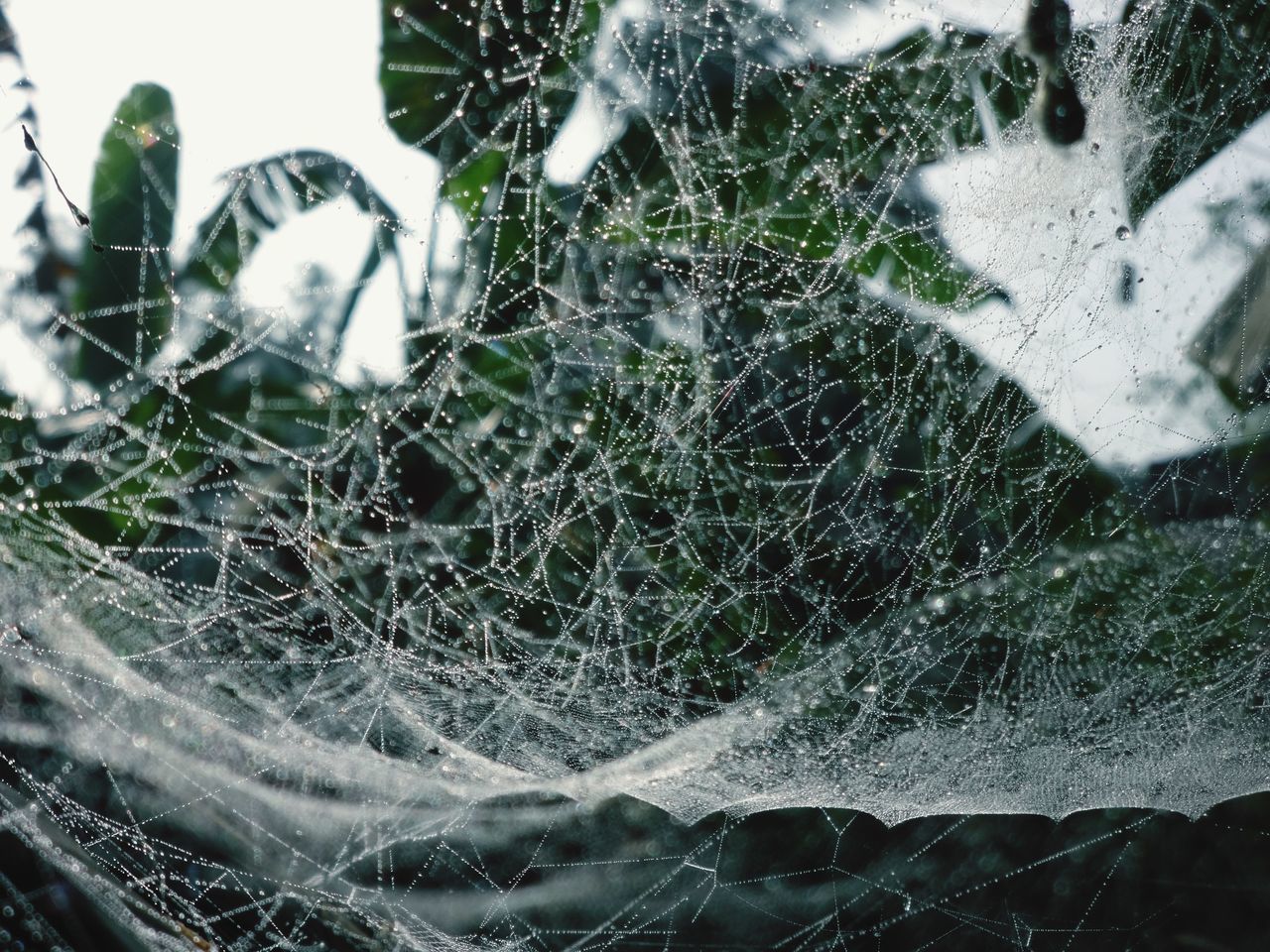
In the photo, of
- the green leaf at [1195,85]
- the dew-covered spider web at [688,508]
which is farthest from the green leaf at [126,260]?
the green leaf at [1195,85]

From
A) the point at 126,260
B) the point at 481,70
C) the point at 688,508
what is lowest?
the point at 688,508

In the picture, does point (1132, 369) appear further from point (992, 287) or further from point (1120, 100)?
point (1120, 100)

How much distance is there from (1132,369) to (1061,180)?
0.24 metres

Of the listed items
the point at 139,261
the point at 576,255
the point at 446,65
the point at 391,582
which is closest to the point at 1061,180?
the point at 576,255

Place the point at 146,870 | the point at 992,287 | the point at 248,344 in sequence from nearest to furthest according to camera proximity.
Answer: the point at 146,870, the point at 992,287, the point at 248,344

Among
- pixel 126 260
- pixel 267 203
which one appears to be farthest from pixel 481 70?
pixel 126 260

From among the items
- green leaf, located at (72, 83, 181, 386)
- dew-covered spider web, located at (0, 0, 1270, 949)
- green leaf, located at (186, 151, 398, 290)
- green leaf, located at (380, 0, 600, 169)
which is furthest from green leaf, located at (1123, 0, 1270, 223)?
green leaf, located at (72, 83, 181, 386)

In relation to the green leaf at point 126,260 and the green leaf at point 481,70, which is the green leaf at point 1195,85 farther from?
the green leaf at point 126,260

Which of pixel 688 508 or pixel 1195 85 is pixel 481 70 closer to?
pixel 688 508

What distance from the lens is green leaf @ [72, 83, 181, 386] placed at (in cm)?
111

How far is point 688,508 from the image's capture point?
1169 millimetres

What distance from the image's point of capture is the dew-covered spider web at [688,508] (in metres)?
0.99

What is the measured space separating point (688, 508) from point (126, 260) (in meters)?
0.87

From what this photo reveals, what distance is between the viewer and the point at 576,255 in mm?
1159
